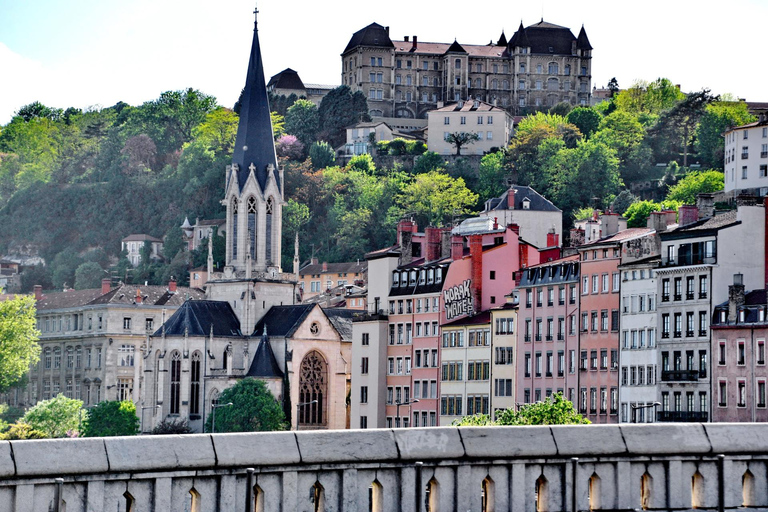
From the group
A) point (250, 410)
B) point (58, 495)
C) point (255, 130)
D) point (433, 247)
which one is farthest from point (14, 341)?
point (58, 495)

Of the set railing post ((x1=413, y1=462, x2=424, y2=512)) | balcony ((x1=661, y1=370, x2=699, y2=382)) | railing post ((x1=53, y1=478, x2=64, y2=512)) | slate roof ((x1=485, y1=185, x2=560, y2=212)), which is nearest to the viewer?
railing post ((x1=53, y1=478, x2=64, y2=512))

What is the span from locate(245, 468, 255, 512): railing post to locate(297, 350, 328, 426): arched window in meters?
105

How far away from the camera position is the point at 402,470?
2939 centimetres

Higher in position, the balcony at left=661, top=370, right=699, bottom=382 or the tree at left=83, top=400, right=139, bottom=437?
the balcony at left=661, top=370, right=699, bottom=382

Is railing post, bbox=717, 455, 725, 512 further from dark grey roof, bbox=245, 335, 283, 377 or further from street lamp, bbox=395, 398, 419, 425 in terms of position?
dark grey roof, bbox=245, 335, 283, 377

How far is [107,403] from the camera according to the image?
13375cm

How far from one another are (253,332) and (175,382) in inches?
316

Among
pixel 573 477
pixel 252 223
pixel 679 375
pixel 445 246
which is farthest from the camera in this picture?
pixel 252 223

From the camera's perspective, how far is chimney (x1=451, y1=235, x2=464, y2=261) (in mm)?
112312

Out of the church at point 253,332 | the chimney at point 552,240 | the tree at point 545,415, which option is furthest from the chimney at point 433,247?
the tree at point 545,415

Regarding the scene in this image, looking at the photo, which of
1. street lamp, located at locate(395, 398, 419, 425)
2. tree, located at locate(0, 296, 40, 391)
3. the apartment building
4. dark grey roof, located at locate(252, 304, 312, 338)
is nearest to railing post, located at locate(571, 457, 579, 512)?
the apartment building

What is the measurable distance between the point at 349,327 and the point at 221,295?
36.6 feet

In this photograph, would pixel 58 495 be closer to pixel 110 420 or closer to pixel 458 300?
pixel 458 300

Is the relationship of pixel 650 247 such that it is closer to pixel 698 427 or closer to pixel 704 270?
pixel 704 270
